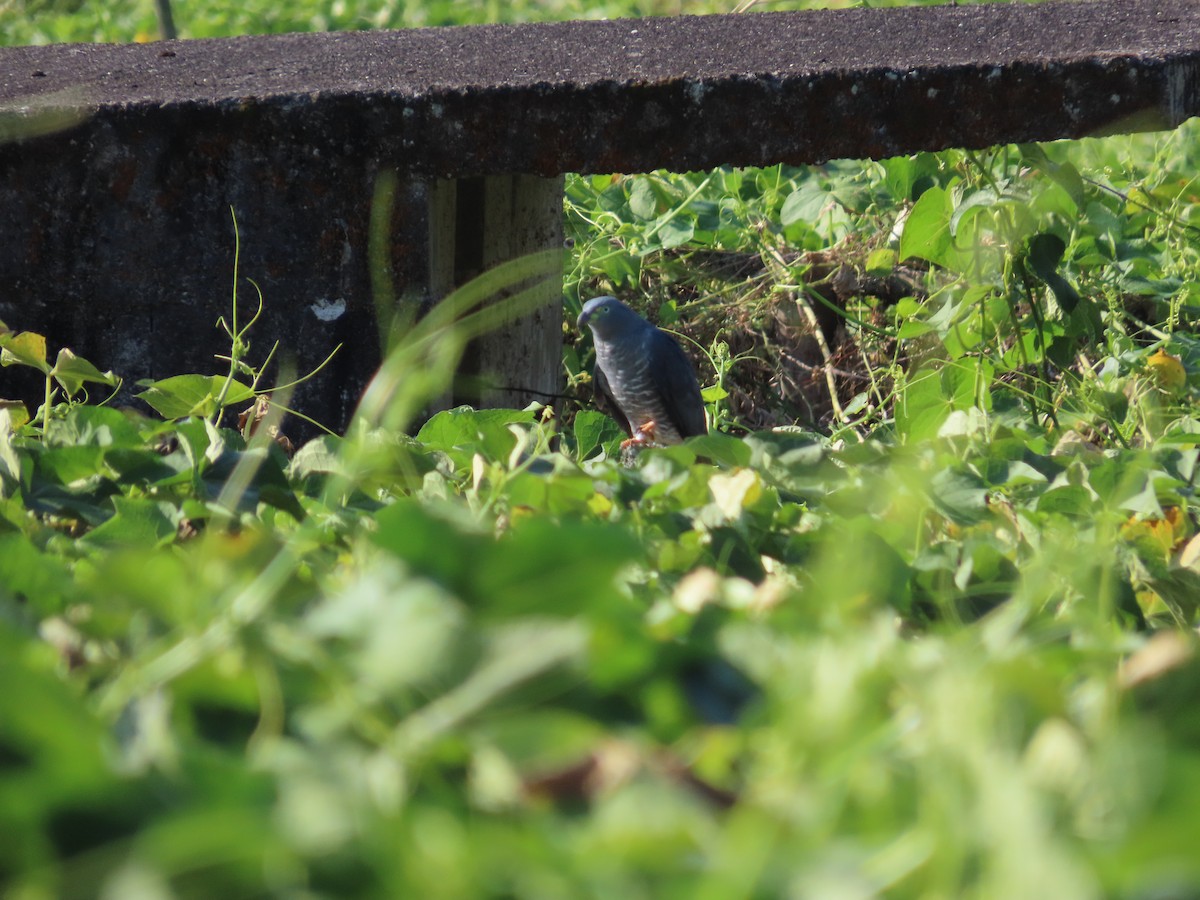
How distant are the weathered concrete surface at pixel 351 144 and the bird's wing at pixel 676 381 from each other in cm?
112

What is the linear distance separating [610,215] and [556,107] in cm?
141

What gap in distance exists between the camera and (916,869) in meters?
0.52

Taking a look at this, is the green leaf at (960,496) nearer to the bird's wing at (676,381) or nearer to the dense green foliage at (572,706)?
the dense green foliage at (572,706)

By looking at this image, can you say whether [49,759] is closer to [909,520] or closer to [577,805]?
[577,805]

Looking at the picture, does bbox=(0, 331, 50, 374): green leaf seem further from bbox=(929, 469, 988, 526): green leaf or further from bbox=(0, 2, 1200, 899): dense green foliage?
bbox=(929, 469, 988, 526): green leaf

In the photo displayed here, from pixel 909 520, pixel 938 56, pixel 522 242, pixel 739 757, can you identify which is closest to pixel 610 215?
pixel 522 242

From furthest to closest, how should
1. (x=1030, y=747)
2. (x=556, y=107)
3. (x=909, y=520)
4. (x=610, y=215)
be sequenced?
(x=610, y=215) < (x=556, y=107) < (x=909, y=520) < (x=1030, y=747)

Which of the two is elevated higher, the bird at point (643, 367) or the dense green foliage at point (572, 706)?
the dense green foliage at point (572, 706)

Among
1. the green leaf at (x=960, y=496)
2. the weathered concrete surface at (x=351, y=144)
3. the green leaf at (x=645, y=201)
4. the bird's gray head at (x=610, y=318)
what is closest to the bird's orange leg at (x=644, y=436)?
the bird's gray head at (x=610, y=318)

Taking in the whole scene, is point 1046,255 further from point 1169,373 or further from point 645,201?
point 645,201

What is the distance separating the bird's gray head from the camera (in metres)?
3.60

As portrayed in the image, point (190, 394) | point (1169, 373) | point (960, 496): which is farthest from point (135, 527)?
point (1169, 373)

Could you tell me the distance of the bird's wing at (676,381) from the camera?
3.55 m

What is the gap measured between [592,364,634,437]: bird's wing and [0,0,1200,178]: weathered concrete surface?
127cm
